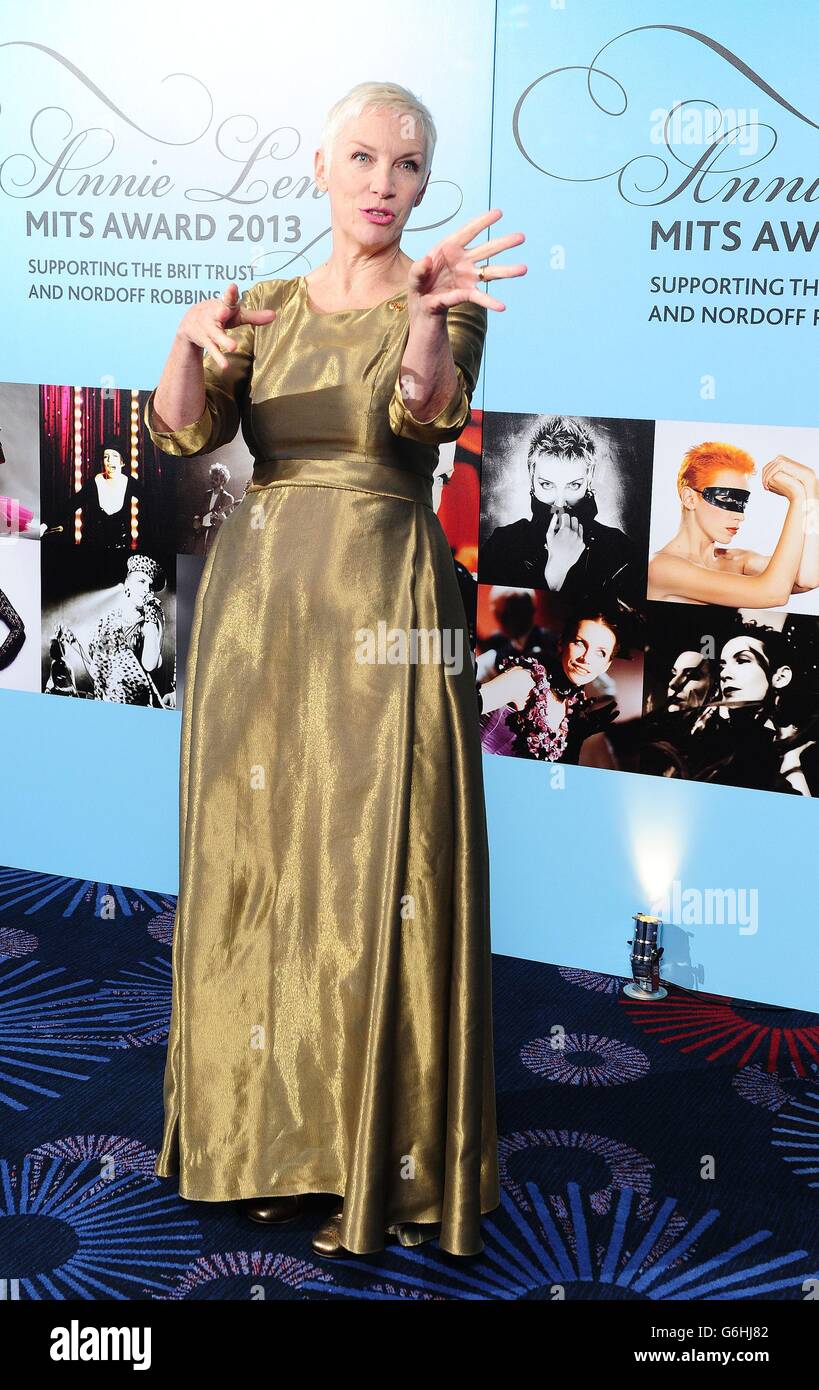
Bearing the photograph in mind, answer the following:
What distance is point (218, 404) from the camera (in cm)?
244

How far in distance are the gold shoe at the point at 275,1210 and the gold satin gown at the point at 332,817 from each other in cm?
6

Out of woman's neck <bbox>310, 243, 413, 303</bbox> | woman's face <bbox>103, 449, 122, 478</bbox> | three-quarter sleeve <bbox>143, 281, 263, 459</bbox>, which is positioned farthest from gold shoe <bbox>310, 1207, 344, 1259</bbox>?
woman's face <bbox>103, 449, 122, 478</bbox>

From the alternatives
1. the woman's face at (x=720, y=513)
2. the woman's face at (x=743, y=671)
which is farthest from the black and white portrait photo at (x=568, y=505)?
the woman's face at (x=743, y=671)

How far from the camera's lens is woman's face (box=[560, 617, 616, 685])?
12.0 feet

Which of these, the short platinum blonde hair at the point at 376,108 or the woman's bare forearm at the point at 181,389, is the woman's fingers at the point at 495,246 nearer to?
the short platinum blonde hair at the point at 376,108

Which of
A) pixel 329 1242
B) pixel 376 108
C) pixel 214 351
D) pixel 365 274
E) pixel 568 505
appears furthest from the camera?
pixel 568 505

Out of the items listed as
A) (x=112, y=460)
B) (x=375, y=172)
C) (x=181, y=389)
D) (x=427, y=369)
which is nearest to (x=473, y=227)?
(x=427, y=369)

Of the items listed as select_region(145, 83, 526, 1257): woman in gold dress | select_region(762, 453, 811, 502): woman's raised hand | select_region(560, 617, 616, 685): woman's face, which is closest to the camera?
select_region(145, 83, 526, 1257): woman in gold dress

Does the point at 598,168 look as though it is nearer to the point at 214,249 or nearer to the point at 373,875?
the point at 214,249

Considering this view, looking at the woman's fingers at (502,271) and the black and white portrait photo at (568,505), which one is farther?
the black and white portrait photo at (568,505)

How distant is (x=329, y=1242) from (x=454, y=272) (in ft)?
5.27

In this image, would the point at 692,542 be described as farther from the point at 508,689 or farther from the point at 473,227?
the point at 473,227

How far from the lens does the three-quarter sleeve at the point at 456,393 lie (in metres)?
2.23

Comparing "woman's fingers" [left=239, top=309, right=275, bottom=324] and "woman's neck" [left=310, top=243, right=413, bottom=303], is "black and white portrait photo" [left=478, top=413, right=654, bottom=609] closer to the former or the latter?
"woman's neck" [left=310, top=243, right=413, bottom=303]
